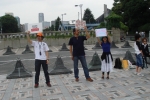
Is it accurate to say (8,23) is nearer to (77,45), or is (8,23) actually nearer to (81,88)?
(77,45)

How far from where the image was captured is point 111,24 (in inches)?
1176

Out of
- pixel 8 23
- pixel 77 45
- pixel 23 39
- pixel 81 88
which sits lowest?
pixel 81 88

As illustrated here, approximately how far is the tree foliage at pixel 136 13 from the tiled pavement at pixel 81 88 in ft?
117

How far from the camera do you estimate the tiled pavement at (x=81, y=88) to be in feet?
20.2

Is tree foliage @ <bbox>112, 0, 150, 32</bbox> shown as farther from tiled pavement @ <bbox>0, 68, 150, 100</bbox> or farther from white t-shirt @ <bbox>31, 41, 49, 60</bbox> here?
white t-shirt @ <bbox>31, 41, 49, 60</bbox>

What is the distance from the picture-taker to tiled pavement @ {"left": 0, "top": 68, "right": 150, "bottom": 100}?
614 cm

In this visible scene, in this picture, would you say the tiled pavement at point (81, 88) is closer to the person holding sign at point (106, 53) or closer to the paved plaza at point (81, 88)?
the paved plaza at point (81, 88)

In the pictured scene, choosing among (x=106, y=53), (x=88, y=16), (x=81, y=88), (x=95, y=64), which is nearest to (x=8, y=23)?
(x=88, y=16)

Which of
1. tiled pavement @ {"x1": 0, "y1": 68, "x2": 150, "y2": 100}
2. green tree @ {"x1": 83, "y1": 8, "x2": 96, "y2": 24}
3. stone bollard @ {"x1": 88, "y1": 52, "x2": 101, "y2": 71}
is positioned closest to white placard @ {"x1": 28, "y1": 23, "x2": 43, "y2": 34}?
tiled pavement @ {"x1": 0, "y1": 68, "x2": 150, "y2": 100}

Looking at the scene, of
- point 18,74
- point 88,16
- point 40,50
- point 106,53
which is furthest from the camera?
point 88,16

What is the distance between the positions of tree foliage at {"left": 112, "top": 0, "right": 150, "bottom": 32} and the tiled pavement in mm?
35517

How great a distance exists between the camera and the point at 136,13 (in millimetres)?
44906

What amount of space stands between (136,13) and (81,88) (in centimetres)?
4053

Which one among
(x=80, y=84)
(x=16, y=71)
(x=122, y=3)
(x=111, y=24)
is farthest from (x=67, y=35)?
(x=122, y=3)
